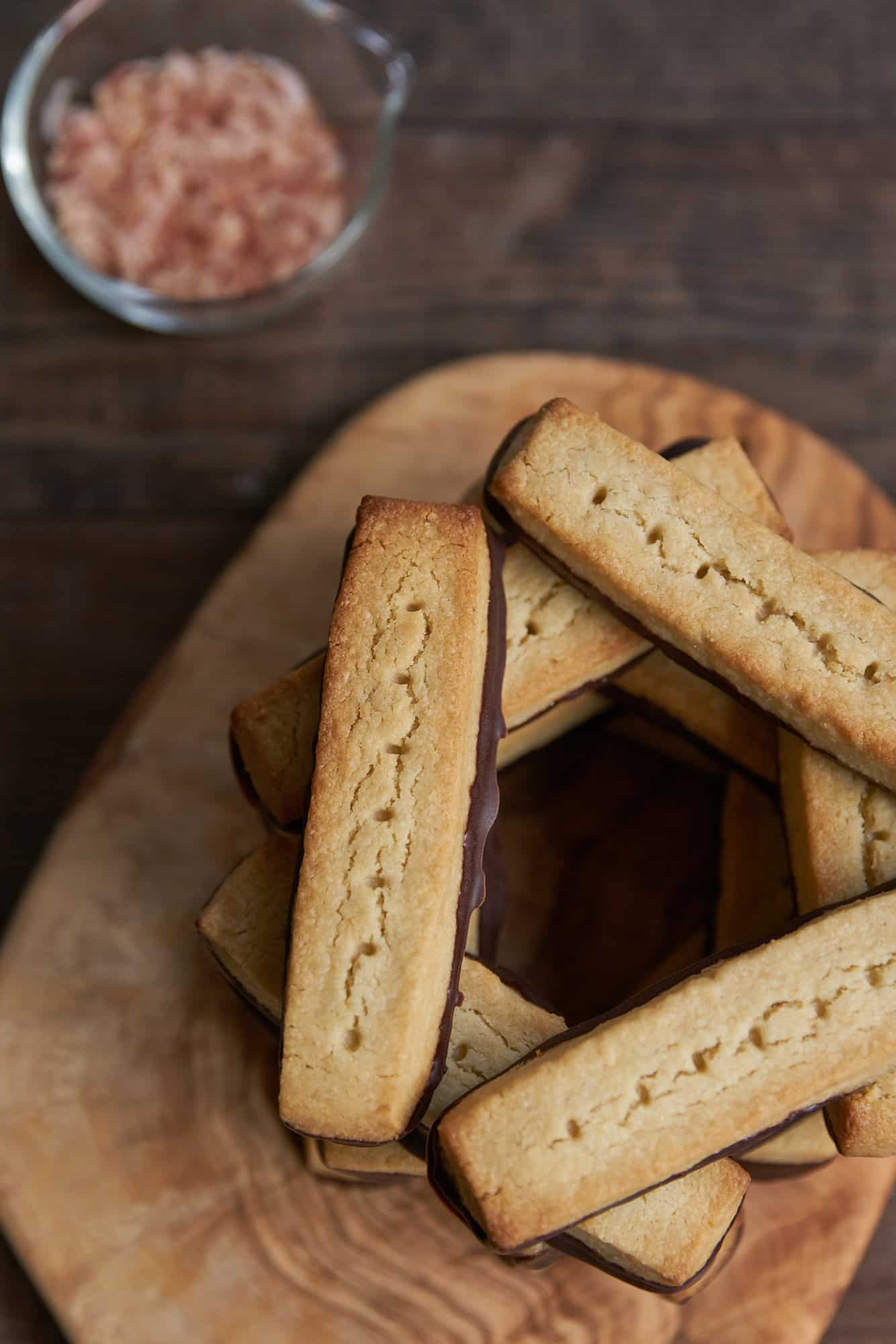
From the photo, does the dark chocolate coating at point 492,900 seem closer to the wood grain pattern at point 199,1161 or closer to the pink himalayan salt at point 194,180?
the wood grain pattern at point 199,1161

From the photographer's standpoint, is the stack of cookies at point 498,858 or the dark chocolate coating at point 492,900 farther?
the dark chocolate coating at point 492,900

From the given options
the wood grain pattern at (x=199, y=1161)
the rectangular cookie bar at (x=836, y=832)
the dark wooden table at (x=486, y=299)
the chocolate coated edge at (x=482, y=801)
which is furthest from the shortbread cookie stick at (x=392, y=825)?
the dark wooden table at (x=486, y=299)

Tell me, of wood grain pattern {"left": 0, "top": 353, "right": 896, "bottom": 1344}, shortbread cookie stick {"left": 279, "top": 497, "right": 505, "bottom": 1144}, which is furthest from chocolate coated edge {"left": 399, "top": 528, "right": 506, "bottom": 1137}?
wood grain pattern {"left": 0, "top": 353, "right": 896, "bottom": 1344}

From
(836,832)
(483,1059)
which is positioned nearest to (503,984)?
(483,1059)

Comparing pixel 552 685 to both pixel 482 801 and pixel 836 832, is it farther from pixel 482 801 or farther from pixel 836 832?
pixel 836 832

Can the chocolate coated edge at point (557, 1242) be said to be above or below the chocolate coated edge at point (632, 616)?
below

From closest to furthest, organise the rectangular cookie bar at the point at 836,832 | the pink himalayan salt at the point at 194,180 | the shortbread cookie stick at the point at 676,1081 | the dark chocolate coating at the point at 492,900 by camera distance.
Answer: the shortbread cookie stick at the point at 676,1081 < the rectangular cookie bar at the point at 836,832 < the dark chocolate coating at the point at 492,900 < the pink himalayan salt at the point at 194,180
